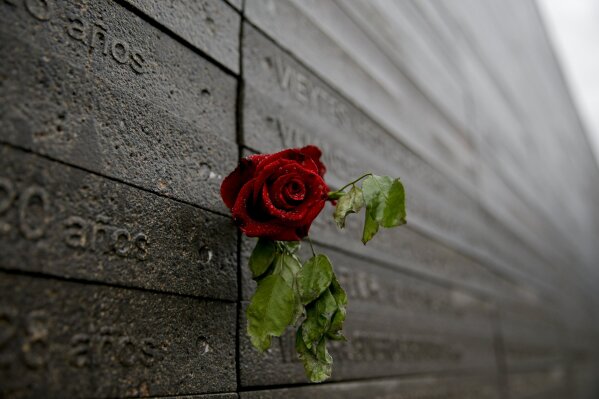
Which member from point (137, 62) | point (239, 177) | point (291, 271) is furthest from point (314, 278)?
point (137, 62)

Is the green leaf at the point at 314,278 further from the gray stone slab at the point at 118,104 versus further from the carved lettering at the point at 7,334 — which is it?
the carved lettering at the point at 7,334

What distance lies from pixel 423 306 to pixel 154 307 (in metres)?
1.02

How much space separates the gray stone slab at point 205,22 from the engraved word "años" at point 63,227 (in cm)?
31

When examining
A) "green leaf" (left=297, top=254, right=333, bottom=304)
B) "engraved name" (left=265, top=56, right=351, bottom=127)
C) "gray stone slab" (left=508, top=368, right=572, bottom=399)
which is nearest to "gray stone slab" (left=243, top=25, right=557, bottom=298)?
"engraved name" (left=265, top=56, right=351, bottom=127)

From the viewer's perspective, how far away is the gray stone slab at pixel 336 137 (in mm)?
948

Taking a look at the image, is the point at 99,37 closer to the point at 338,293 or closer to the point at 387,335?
the point at 338,293

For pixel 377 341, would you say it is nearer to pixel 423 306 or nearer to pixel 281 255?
pixel 423 306

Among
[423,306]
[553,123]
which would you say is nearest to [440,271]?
[423,306]

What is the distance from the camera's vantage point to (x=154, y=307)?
0.65 meters

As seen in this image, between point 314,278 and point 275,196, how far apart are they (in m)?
0.12

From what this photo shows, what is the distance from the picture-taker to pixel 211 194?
0.78 metres

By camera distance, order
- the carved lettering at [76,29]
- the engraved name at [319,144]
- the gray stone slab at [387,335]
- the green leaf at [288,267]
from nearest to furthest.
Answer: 1. the carved lettering at [76,29]
2. the green leaf at [288,267]
3. the gray stone slab at [387,335]
4. the engraved name at [319,144]

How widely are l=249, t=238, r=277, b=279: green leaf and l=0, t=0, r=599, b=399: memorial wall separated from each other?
0.24 feet

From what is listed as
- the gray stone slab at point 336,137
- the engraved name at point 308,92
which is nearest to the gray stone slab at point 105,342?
the gray stone slab at point 336,137
